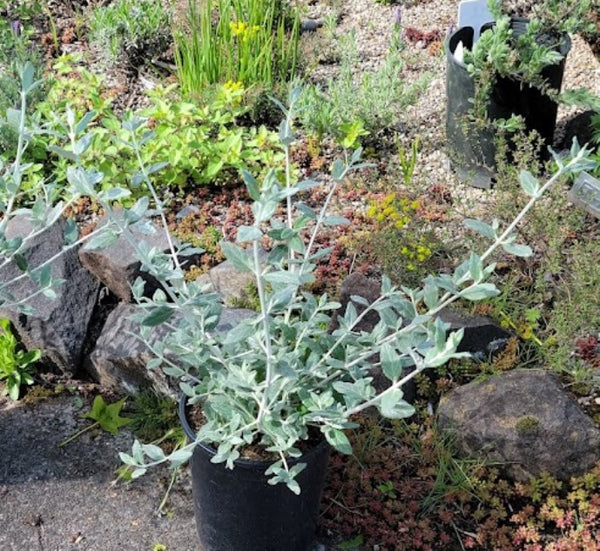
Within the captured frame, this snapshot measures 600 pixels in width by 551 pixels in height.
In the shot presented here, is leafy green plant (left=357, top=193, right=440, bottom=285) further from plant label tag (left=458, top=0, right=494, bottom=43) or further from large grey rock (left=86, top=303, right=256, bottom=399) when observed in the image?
plant label tag (left=458, top=0, right=494, bottom=43)

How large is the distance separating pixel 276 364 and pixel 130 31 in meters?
3.64

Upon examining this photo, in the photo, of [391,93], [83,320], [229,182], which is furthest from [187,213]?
[391,93]

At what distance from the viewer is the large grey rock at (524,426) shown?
328 cm

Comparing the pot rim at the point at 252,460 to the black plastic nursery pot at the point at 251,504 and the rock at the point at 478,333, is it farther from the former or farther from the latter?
the rock at the point at 478,333

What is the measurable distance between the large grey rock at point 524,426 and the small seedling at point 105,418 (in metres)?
1.29

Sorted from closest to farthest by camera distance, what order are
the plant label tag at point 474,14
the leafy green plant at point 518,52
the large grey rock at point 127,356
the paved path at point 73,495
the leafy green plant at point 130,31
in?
the paved path at point 73,495, the large grey rock at point 127,356, the leafy green plant at point 518,52, the plant label tag at point 474,14, the leafy green plant at point 130,31

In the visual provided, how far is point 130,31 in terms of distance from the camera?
5477 mm

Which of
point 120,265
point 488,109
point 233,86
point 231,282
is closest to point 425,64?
point 488,109

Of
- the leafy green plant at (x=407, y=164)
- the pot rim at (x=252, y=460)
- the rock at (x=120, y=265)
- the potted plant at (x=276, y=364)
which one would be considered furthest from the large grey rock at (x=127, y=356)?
the leafy green plant at (x=407, y=164)

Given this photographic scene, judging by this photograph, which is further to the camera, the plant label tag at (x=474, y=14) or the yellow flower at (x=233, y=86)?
the yellow flower at (x=233, y=86)

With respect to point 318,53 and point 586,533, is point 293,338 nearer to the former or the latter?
point 586,533

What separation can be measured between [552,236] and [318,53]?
92.2 inches

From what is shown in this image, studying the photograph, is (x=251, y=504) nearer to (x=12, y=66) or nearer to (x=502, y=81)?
(x=502, y=81)

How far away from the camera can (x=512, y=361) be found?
3604 millimetres
